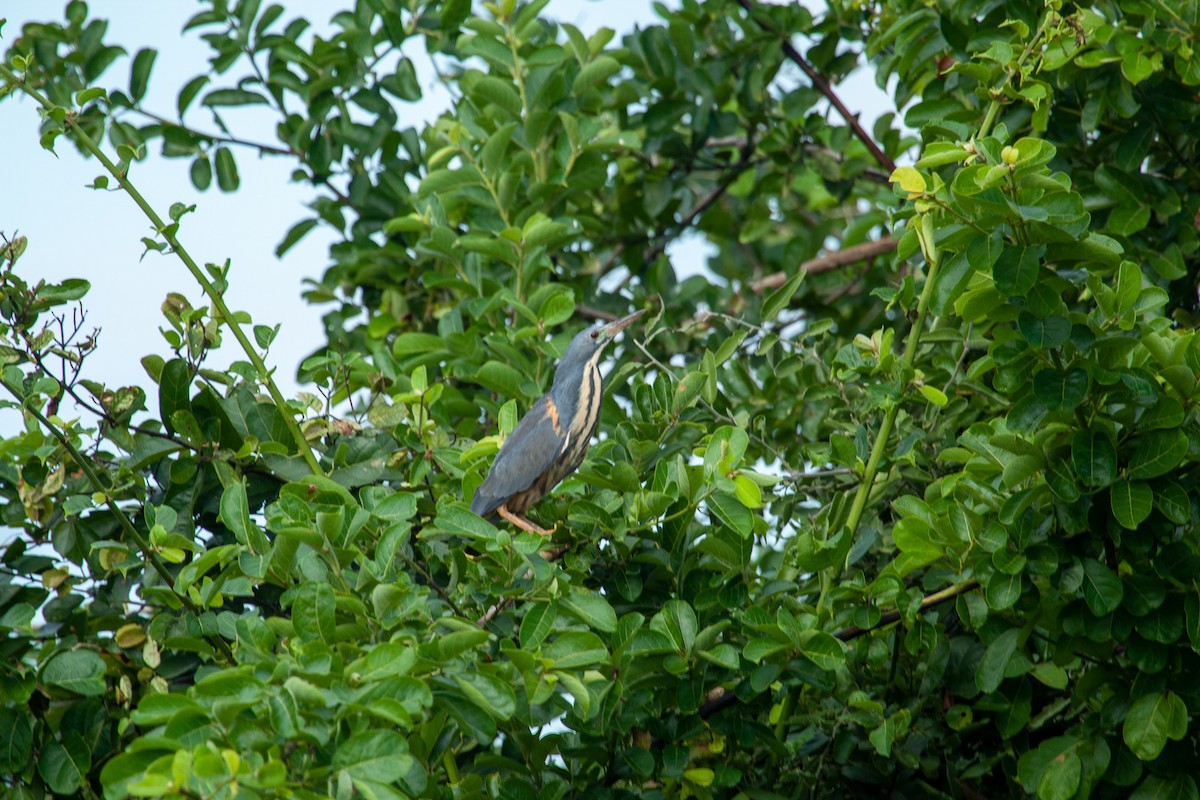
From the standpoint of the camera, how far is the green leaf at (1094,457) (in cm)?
269

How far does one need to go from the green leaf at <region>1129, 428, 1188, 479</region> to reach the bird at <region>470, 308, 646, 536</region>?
1.86 m

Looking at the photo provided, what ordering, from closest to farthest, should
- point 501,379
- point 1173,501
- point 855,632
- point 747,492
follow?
point 1173,501, point 747,492, point 855,632, point 501,379

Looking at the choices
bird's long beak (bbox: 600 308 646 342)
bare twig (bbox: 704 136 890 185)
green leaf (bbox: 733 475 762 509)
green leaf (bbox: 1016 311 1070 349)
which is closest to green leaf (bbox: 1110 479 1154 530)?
green leaf (bbox: 1016 311 1070 349)

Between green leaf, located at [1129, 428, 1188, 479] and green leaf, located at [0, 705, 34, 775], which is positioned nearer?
green leaf, located at [1129, 428, 1188, 479]

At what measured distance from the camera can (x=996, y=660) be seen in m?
3.02

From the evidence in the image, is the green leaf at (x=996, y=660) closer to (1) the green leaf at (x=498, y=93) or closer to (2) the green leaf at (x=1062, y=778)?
(2) the green leaf at (x=1062, y=778)

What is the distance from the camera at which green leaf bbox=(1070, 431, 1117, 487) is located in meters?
2.69

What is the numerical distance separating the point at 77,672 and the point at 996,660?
2336 millimetres

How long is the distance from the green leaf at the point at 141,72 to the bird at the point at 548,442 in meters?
2.39

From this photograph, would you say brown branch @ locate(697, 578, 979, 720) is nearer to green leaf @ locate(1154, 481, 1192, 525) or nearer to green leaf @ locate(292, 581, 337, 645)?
green leaf @ locate(1154, 481, 1192, 525)

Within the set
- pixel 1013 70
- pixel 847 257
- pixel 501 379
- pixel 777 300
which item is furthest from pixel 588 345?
pixel 1013 70

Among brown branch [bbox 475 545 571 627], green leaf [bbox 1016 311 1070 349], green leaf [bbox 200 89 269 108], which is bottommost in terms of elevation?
brown branch [bbox 475 545 571 627]

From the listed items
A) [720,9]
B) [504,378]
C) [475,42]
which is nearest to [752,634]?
[504,378]

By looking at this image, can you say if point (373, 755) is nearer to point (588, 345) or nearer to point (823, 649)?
point (823, 649)
